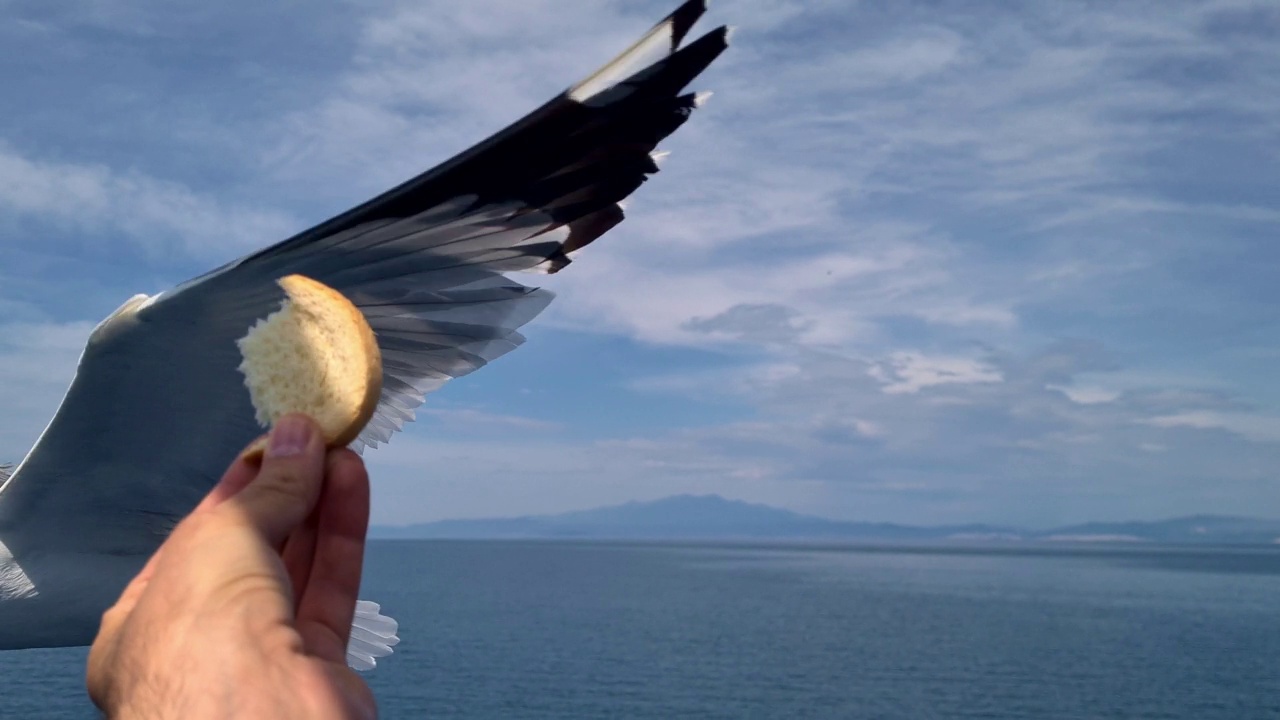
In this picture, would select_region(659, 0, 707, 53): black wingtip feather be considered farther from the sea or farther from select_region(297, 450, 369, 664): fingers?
the sea

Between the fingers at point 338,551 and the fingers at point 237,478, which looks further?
the fingers at point 338,551

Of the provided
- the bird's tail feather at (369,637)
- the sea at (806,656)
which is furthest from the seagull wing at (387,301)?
the sea at (806,656)

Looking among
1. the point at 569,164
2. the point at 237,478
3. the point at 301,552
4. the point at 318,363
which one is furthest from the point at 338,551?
the point at 569,164

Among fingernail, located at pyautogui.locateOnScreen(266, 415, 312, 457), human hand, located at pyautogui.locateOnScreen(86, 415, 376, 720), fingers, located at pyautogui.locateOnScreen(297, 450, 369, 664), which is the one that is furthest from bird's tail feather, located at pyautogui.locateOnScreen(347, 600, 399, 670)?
fingernail, located at pyautogui.locateOnScreen(266, 415, 312, 457)

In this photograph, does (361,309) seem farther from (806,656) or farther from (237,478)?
(806,656)

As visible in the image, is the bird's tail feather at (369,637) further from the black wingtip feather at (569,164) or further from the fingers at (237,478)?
the fingers at (237,478)

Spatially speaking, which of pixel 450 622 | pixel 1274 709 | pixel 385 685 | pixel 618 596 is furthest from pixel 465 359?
pixel 618 596

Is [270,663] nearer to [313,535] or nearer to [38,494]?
[313,535]
